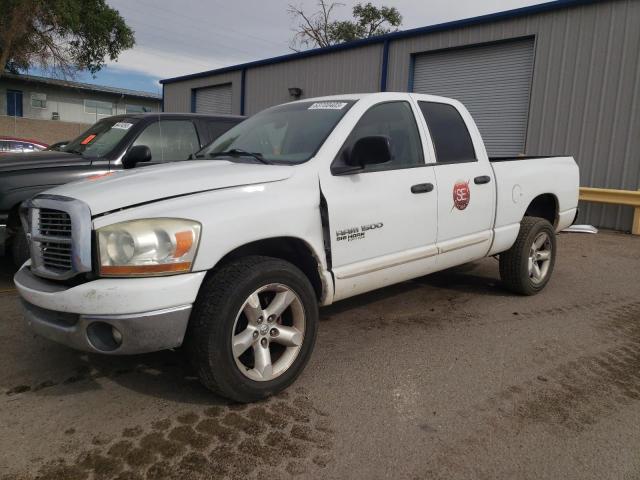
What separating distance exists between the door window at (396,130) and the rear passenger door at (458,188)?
18 centimetres

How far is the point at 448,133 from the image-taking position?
445cm

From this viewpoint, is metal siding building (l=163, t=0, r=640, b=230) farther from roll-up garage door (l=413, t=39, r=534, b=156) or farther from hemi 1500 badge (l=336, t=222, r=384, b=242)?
hemi 1500 badge (l=336, t=222, r=384, b=242)

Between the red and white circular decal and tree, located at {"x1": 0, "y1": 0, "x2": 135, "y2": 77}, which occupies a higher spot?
tree, located at {"x1": 0, "y1": 0, "x2": 135, "y2": 77}

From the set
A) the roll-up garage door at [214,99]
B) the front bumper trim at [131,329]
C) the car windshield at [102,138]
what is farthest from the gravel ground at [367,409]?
the roll-up garage door at [214,99]

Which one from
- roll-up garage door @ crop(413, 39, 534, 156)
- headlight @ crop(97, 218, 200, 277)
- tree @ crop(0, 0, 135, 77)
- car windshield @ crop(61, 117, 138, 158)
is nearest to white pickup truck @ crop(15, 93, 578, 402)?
headlight @ crop(97, 218, 200, 277)

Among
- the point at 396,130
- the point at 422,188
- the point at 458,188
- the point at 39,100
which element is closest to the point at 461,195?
the point at 458,188

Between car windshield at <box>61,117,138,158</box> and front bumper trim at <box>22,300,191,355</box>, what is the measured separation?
12.3 feet

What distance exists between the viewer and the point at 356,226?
3.46 m

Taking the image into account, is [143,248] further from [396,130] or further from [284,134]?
[396,130]

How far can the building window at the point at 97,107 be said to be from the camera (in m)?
38.5

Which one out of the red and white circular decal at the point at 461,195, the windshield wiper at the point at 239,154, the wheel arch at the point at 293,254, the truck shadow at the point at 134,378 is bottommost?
the truck shadow at the point at 134,378

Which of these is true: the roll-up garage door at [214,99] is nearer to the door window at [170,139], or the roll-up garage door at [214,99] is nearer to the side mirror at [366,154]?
the door window at [170,139]

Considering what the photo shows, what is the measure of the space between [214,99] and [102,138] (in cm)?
1628

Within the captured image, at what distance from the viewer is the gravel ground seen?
246 centimetres
